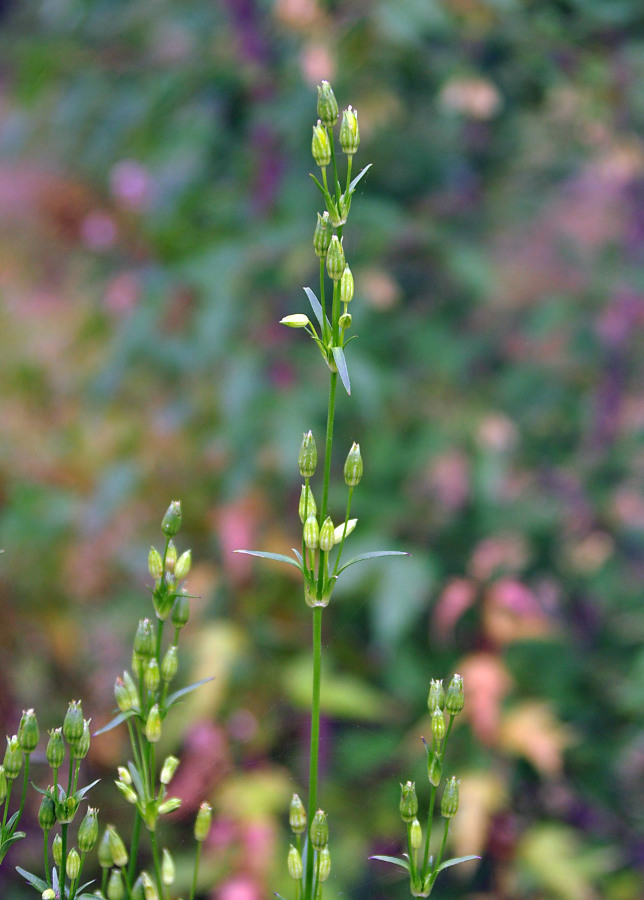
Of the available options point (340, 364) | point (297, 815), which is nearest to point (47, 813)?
point (297, 815)

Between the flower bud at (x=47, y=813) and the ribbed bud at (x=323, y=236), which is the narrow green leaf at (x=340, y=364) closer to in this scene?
the ribbed bud at (x=323, y=236)

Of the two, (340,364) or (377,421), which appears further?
(377,421)

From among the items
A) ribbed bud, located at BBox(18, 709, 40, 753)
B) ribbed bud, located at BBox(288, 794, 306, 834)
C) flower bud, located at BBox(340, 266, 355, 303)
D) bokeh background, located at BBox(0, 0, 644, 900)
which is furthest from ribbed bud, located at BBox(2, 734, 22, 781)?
bokeh background, located at BBox(0, 0, 644, 900)

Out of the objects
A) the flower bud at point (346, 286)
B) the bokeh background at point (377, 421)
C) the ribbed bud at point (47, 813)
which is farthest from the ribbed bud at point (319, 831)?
the bokeh background at point (377, 421)

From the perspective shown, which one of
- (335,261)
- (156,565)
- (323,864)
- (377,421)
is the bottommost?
(323,864)

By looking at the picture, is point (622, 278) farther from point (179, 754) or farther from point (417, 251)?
point (179, 754)

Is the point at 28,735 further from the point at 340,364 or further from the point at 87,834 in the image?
the point at 340,364

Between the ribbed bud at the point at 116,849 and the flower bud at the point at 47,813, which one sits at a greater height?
the flower bud at the point at 47,813
